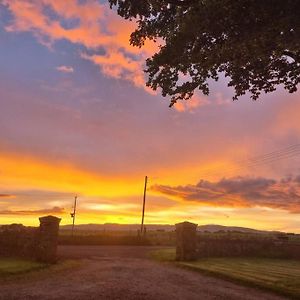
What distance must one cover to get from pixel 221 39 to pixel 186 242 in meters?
18.6

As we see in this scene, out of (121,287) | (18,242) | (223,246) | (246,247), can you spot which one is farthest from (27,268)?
(246,247)

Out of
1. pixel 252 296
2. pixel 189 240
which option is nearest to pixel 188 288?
pixel 252 296

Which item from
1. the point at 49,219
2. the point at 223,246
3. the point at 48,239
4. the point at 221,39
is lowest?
the point at 48,239

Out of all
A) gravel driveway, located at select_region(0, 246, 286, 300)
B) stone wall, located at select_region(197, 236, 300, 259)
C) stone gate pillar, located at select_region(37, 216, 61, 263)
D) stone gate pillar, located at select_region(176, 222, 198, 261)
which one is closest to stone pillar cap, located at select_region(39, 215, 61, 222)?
stone gate pillar, located at select_region(37, 216, 61, 263)

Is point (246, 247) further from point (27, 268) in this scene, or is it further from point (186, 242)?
point (27, 268)

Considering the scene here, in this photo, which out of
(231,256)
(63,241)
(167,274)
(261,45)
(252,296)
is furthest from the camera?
(63,241)

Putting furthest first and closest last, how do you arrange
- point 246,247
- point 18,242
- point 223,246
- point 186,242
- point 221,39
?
1. point 246,247
2. point 223,246
3. point 186,242
4. point 18,242
5. point 221,39

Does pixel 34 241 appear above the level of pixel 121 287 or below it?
above

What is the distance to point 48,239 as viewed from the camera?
26.4 metres

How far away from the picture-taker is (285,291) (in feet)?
Answer: 51.1

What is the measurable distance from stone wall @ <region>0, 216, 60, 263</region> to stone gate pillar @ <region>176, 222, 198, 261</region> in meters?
8.77

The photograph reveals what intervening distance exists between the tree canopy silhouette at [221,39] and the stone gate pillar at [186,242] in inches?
572

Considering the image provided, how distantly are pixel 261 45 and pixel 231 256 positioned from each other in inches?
1012

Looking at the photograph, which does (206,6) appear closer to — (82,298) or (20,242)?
(82,298)
